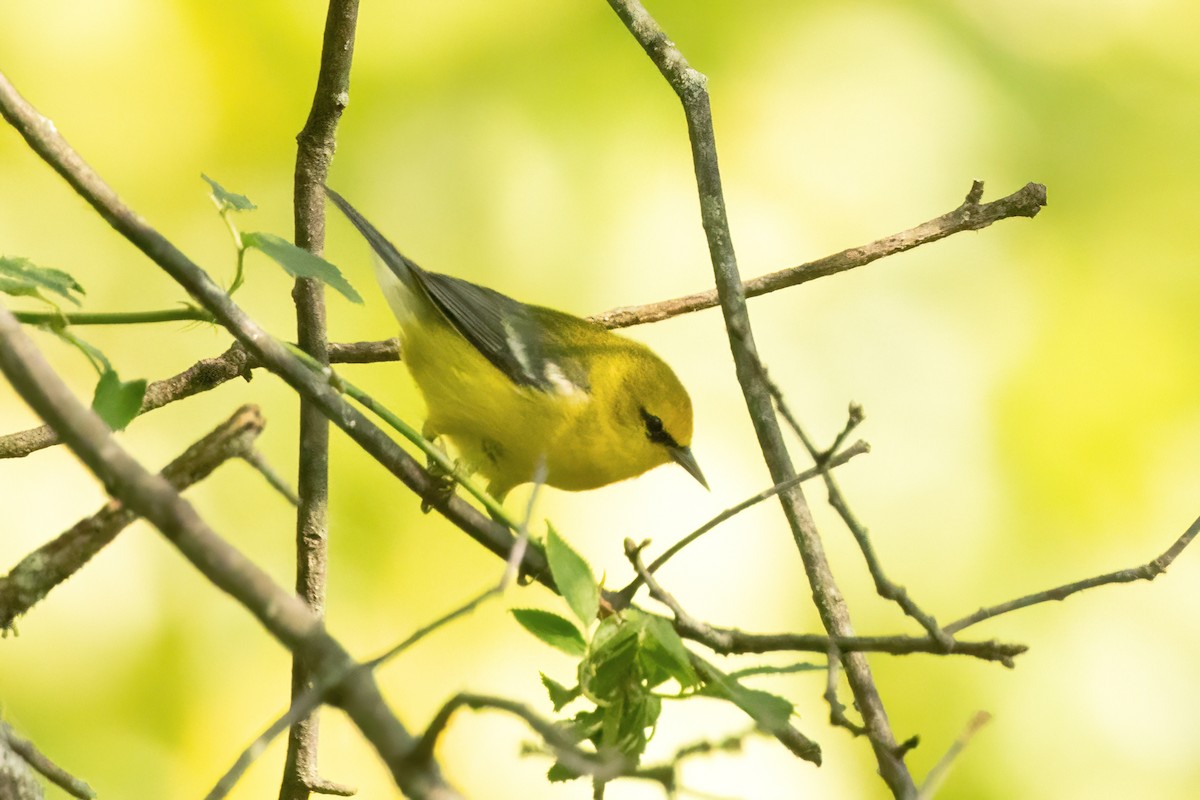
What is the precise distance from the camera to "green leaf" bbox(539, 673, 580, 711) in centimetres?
99

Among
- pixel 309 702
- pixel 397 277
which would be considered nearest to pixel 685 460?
pixel 397 277

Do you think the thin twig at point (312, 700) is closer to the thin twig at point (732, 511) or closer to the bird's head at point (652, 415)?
the thin twig at point (732, 511)

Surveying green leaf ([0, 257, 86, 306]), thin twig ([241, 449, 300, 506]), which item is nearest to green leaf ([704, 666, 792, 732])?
thin twig ([241, 449, 300, 506])

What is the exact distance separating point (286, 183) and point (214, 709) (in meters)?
1.12

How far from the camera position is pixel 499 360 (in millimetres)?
2342

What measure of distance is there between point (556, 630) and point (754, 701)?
175 mm

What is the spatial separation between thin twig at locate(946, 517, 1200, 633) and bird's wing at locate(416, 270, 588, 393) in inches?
52.3

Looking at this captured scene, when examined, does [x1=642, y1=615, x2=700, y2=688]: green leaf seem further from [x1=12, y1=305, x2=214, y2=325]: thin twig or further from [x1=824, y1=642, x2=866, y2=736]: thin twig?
[x1=12, y1=305, x2=214, y2=325]: thin twig

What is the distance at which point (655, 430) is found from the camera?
Answer: 2400mm

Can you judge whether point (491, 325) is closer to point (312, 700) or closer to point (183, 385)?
point (183, 385)

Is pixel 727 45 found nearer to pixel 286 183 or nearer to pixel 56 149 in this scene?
pixel 286 183

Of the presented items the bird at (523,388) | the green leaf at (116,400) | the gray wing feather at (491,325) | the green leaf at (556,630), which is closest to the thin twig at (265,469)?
the green leaf at (116,400)

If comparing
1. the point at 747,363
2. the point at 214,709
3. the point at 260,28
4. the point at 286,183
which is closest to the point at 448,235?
the point at 286,183

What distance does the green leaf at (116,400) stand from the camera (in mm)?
963
